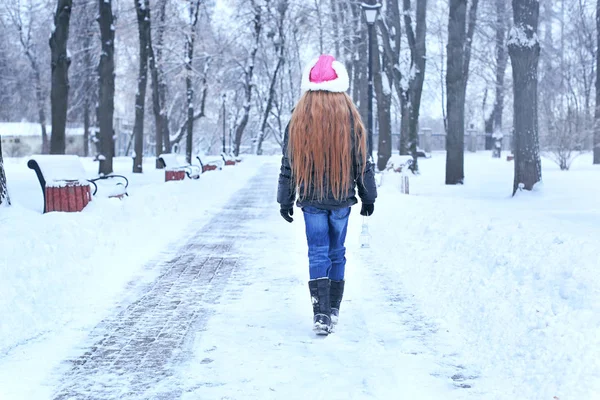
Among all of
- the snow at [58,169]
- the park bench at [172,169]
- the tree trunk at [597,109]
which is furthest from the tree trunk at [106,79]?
the tree trunk at [597,109]

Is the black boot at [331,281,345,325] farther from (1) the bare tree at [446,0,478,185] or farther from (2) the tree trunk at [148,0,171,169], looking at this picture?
(2) the tree trunk at [148,0,171,169]

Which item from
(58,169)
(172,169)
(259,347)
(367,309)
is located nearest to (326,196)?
(259,347)

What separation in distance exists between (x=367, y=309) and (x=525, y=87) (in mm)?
9409

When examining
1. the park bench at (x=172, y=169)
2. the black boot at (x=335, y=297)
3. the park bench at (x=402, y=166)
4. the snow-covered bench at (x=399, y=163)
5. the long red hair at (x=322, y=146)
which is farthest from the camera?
the park bench at (x=172, y=169)

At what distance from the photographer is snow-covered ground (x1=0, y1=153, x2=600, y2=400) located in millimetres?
3820

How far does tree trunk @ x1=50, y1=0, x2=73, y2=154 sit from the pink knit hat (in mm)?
11959

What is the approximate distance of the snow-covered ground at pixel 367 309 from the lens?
382 cm

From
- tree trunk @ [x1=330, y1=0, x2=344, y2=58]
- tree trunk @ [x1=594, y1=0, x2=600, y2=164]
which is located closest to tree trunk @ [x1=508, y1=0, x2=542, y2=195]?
tree trunk @ [x1=594, y1=0, x2=600, y2=164]

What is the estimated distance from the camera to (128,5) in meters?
31.9

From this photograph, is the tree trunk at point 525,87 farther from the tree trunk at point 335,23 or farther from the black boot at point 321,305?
the tree trunk at point 335,23

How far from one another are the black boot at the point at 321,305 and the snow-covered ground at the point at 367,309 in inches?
4.9

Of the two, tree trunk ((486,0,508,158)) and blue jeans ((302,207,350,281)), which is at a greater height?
tree trunk ((486,0,508,158))

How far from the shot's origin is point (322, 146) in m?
4.64

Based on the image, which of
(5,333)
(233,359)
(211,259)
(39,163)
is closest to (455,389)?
(233,359)
